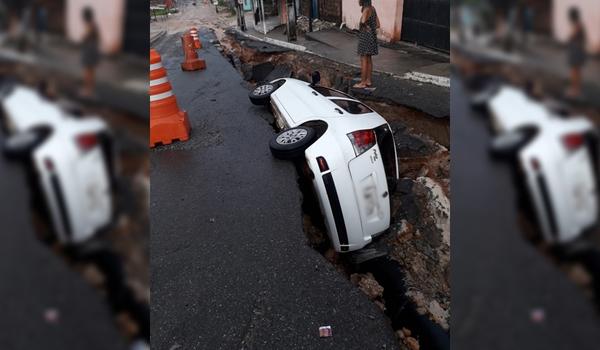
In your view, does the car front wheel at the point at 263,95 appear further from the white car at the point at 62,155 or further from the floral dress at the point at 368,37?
the white car at the point at 62,155

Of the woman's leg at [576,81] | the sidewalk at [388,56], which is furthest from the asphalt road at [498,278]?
the sidewalk at [388,56]

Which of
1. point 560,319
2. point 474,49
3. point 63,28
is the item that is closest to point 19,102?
point 63,28

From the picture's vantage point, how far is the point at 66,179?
17.6 inches

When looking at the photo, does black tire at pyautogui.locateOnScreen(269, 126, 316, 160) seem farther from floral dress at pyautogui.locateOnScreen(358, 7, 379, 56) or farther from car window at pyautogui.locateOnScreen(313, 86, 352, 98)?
floral dress at pyautogui.locateOnScreen(358, 7, 379, 56)

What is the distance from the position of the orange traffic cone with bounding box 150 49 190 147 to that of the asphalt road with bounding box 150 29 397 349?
235mm

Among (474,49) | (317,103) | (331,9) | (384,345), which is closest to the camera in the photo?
(474,49)

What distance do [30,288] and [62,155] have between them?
16 cm

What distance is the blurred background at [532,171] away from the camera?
492 millimetres

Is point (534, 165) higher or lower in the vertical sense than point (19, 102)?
lower

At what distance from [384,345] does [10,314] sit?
2882 mm

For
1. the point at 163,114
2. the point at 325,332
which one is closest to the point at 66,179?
the point at 325,332

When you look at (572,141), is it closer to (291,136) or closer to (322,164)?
(322,164)

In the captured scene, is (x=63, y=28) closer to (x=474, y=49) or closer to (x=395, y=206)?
(x=474, y=49)

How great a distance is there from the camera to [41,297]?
45 cm
